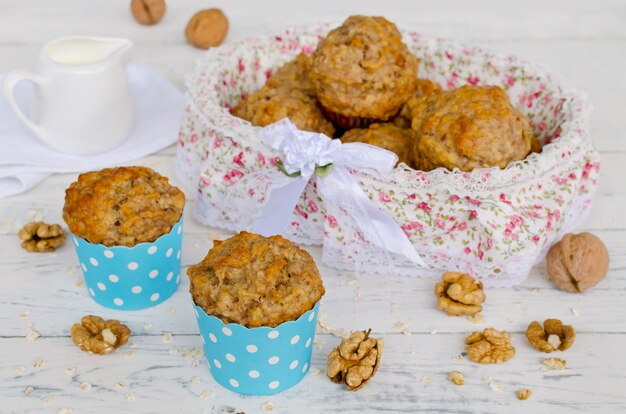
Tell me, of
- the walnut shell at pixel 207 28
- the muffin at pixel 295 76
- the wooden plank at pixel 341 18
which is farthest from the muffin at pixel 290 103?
the wooden plank at pixel 341 18

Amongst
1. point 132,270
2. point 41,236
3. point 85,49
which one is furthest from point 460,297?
point 85,49

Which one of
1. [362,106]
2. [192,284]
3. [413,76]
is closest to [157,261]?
[192,284]

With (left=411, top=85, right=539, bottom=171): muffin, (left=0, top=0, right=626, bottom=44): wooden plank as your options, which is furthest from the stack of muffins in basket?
(left=0, top=0, right=626, bottom=44): wooden plank

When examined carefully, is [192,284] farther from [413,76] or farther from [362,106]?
[413,76]

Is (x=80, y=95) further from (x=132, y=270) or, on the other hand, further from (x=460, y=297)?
(x=460, y=297)

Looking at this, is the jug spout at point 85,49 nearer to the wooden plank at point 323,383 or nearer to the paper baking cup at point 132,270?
the paper baking cup at point 132,270
